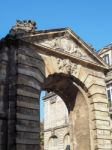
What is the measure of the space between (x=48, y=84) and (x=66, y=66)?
1.39 m

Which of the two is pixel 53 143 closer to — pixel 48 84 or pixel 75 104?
pixel 75 104

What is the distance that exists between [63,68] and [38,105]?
223 cm

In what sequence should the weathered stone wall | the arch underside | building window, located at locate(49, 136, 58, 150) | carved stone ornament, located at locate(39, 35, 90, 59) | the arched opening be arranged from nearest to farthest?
1. the weathered stone wall
2. the arch underside
3. carved stone ornament, located at locate(39, 35, 90, 59)
4. the arched opening
5. building window, located at locate(49, 136, 58, 150)

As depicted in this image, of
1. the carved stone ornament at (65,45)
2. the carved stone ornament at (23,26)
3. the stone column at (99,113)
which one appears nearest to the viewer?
the carved stone ornament at (23,26)

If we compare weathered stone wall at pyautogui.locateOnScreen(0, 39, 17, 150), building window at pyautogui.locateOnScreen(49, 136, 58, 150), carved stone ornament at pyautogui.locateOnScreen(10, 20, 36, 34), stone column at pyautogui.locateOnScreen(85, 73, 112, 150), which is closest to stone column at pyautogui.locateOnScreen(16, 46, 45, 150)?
weathered stone wall at pyautogui.locateOnScreen(0, 39, 17, 150)

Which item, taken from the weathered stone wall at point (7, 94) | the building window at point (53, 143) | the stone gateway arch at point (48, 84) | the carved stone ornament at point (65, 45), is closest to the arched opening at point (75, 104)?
the stone gateway arch at point (48, 84)

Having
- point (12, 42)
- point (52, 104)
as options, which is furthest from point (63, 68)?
point (52, 104)

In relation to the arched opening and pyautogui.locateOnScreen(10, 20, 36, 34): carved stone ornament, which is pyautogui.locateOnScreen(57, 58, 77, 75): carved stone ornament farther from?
pyautogui.locateOnScreen(10, 20, 36, 34): carved stone ornament

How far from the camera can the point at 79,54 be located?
14422 mm

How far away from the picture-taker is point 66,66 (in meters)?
13.6

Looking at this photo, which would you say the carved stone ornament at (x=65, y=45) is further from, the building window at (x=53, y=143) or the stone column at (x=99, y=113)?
the building window at (x=53, y=143)

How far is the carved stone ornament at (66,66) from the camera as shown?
44.1ft

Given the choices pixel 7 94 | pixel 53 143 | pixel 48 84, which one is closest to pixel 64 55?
pixel 48 84

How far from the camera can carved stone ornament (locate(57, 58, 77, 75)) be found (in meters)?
13.5
